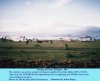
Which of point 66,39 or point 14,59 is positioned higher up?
point 66,39

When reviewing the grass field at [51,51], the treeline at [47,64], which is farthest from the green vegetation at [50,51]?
the treeline at [47,64]

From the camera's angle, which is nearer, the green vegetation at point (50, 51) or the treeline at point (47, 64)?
the treeline at point (47, 64)

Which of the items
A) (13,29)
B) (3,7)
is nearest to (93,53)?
(13,29)

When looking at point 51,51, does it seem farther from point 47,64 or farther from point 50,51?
point 47,64

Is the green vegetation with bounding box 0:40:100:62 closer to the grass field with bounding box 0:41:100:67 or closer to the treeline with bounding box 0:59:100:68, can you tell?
the grass field with bounding box 0:41:100:67

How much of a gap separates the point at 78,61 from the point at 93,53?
1.32 feet

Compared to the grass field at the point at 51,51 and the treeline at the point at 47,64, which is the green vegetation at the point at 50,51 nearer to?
the grass field at the point at 51,51

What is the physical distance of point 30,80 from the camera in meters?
4.84

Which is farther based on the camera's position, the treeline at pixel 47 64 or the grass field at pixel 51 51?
the grass field at pixel 51 51

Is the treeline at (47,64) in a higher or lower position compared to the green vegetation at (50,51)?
lower

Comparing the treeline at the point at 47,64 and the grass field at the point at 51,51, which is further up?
the grass field at the point at 51,51

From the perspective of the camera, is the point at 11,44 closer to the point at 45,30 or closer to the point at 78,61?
the point at 45,30

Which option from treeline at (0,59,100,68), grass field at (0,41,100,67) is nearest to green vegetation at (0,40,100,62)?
grass field at (0,41,100,67)

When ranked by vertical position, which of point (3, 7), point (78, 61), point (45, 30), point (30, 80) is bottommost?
point (30, 80)
